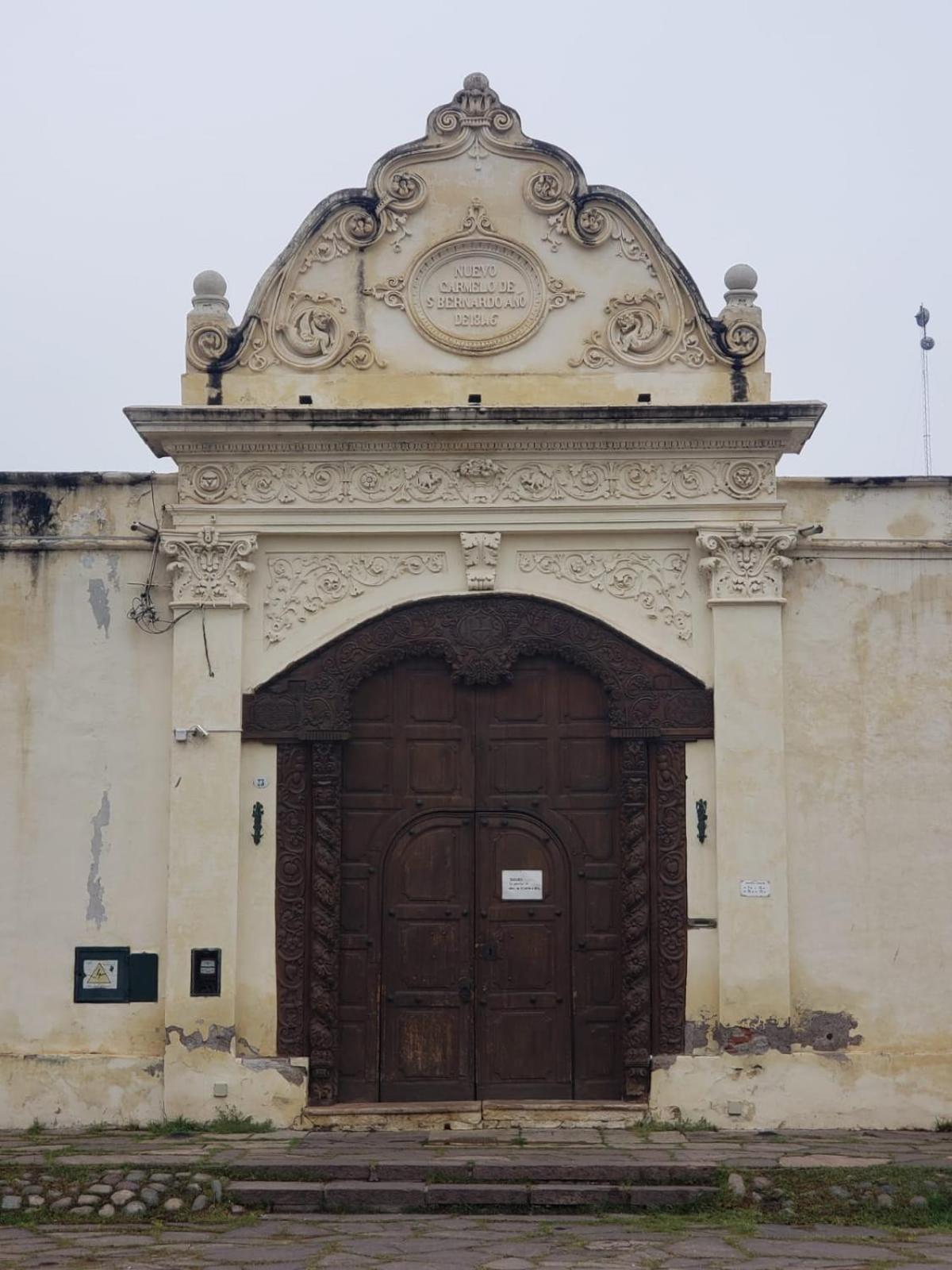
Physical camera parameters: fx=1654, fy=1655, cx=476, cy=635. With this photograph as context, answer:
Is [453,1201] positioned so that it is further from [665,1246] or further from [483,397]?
[483,397]

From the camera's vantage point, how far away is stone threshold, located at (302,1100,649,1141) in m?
11.0

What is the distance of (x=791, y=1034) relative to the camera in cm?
1113

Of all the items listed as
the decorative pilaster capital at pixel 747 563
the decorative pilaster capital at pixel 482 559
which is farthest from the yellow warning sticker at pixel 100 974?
the decorative pilaster capital at pixel 747 563

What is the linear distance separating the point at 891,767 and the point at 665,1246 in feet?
14.3

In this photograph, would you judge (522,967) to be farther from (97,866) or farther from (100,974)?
(97,866)

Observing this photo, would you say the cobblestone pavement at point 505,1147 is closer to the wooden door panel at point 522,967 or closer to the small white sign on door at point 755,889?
the wooden door panel at point 522,967

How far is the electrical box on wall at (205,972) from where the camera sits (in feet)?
36.7

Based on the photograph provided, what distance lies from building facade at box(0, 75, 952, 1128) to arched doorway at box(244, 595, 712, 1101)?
3 cm

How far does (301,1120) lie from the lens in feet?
36.1

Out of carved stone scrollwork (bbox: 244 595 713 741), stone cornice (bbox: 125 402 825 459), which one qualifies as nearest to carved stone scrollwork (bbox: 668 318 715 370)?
stone cornice (bbox: 125 402 825 459)

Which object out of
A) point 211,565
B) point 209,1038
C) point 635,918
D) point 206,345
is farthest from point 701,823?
point 206,345

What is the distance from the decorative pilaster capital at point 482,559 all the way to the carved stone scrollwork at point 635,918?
4.89ft

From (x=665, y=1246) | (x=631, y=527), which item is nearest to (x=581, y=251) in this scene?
(x=631, y=527)

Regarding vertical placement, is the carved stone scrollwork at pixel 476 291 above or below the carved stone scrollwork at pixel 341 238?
below
